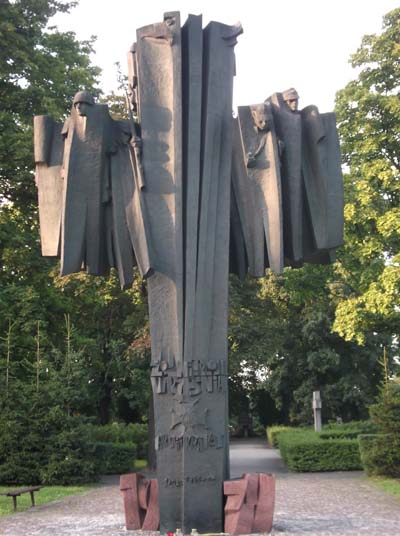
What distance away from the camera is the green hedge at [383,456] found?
1841 cm

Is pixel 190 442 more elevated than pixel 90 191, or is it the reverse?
pixel 90 191

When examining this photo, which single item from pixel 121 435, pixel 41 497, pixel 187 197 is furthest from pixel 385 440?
pixel 187 197

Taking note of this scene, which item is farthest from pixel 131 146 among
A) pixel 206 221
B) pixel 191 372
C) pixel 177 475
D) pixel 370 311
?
pixel 370 311

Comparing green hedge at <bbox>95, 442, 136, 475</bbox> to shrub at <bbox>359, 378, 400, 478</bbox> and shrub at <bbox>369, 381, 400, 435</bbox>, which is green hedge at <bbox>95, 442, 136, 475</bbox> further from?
shrub at <bbox>369, 381, 400, 435</bbox>

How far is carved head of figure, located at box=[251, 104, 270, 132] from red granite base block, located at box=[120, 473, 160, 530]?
4.84 meters

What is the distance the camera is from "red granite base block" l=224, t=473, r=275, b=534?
28.5 feet

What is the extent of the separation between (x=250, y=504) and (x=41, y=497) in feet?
24.9

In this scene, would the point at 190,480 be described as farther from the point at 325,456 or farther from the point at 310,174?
the point at 325,456

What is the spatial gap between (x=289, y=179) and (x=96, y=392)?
22.1 metres

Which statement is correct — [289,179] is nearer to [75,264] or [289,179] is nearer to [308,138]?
[308,138]

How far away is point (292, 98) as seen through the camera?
32.6 feet

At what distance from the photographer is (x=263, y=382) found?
41219mm

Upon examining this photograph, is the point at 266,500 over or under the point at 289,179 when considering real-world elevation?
under

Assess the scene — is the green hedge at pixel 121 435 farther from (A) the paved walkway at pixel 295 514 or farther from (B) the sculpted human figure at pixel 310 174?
(B) the sculpted human figure at pixel 310 174
